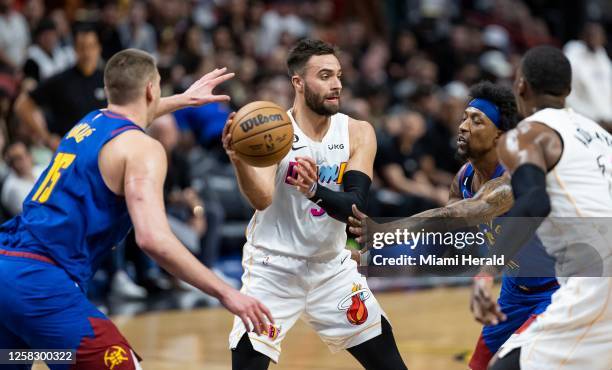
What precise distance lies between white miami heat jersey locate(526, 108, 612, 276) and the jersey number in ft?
7.09

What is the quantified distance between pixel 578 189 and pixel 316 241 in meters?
1.76

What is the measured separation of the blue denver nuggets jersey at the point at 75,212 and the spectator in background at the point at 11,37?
8.66 metres

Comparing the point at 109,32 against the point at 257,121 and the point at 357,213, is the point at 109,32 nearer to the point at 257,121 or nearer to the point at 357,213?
the point at 257,121

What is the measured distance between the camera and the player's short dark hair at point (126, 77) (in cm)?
495

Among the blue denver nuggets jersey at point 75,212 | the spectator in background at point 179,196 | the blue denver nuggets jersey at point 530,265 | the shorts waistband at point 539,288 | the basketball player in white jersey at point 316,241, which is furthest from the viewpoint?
the spectator in background at point 179,196

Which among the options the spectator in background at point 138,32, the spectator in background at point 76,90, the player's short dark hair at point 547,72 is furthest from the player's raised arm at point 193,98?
the spectator in background at point 138,32

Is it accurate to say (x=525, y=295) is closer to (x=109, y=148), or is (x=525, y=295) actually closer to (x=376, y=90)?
(x=109, y=148)

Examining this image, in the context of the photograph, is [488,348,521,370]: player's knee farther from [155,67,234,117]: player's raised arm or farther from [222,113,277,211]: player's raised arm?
[155,67,234,117]: player's raised arm

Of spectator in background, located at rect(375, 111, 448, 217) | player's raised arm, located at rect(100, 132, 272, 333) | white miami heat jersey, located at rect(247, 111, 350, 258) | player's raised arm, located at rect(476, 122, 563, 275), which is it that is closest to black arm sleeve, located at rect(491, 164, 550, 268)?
player's raised arm, located at rect(476, 122, 563, 275)

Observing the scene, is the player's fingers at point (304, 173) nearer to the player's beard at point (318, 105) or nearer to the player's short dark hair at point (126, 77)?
the player's beard at point (318, 105)

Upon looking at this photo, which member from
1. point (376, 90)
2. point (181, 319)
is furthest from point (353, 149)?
point (376, 90)

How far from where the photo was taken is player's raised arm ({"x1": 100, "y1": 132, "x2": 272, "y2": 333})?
4.33 m

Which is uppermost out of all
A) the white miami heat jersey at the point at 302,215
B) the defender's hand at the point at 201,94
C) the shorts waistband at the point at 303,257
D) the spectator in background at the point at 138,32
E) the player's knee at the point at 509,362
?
the spectator in background at the point at 138,32

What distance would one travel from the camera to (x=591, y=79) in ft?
44.6
